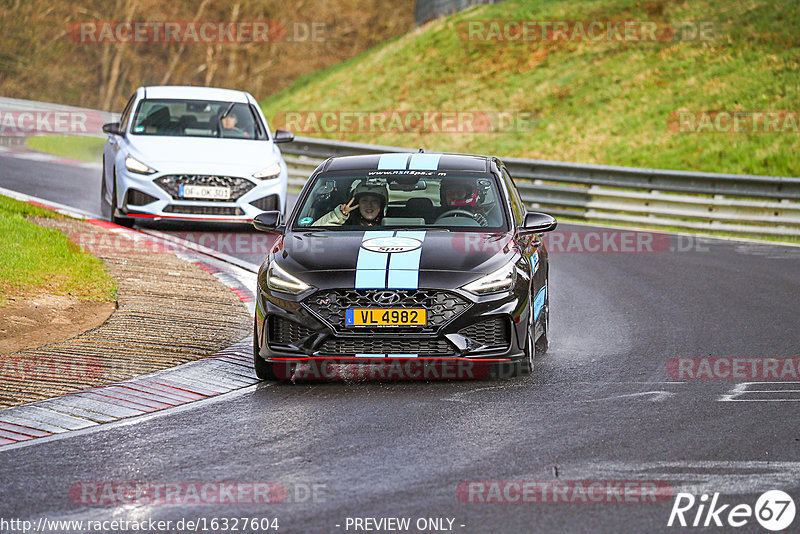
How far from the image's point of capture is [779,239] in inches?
767

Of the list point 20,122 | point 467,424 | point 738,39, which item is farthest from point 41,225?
point 738,39

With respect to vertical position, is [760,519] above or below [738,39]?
below

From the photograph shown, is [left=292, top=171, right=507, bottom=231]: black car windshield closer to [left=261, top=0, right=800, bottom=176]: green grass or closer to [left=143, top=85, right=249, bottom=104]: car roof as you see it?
[left=143, top=85, right=249, bottom=104]: car roof

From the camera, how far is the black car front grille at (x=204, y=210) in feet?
51.2

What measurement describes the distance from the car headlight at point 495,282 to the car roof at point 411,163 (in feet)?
5.11

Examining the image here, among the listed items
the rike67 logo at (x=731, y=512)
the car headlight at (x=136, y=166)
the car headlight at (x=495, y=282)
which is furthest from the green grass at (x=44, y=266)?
the rike67 logo at (x=731, y=512)

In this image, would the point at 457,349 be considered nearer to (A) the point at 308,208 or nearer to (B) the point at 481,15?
(A) the point at 308,208

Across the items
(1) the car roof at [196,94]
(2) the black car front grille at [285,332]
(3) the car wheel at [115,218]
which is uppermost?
(1) the car roof at [196,94]

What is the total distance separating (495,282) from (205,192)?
7.87 m

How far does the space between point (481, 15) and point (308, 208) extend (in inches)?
1223

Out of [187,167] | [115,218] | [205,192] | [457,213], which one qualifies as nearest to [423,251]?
[457,213]

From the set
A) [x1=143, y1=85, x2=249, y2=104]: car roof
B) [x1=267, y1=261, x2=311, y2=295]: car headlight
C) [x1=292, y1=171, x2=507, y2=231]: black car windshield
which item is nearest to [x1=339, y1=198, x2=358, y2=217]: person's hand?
[x1=292, y1=171, x2=507, y2=231]: black car windshield

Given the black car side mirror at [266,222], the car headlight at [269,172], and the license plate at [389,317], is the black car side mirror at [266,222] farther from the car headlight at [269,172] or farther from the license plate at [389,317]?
the car headlight at [269,172]

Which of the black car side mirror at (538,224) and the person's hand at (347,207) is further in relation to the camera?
the person's hand at (347,207)
